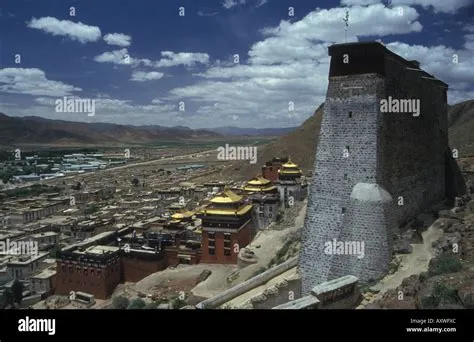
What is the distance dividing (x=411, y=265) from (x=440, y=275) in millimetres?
2362

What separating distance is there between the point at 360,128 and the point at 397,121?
7.73 feet

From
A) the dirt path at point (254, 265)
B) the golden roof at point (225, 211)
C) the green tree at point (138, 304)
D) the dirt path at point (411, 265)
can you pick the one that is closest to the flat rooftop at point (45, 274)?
the green tree at point (138, 304)

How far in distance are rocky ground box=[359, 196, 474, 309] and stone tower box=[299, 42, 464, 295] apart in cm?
106

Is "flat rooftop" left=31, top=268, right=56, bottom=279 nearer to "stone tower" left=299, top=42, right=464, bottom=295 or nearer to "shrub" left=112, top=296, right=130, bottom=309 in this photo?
"shrub" left=112, top=296, right=130, bottom=309

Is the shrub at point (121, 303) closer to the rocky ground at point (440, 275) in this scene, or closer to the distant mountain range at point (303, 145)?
the rocky ground at point (440, 275)

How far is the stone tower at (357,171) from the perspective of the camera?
13.8 metres

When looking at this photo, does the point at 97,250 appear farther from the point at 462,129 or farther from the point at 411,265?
A: the point at 462,129

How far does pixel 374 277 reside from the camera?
43.6 feet

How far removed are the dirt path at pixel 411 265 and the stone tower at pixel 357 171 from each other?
16.8 inches

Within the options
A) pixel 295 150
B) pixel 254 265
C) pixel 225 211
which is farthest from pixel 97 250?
pixel 295 150

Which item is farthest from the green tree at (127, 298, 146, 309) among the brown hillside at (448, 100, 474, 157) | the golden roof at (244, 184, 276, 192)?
the brown hillside at (448, 100, 474, 157)

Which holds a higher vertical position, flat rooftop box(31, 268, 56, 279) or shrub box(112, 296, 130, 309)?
shrub box(112, 296, 130, 309)

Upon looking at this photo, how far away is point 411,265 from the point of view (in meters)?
13.7

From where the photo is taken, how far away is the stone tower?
45.2 feet
